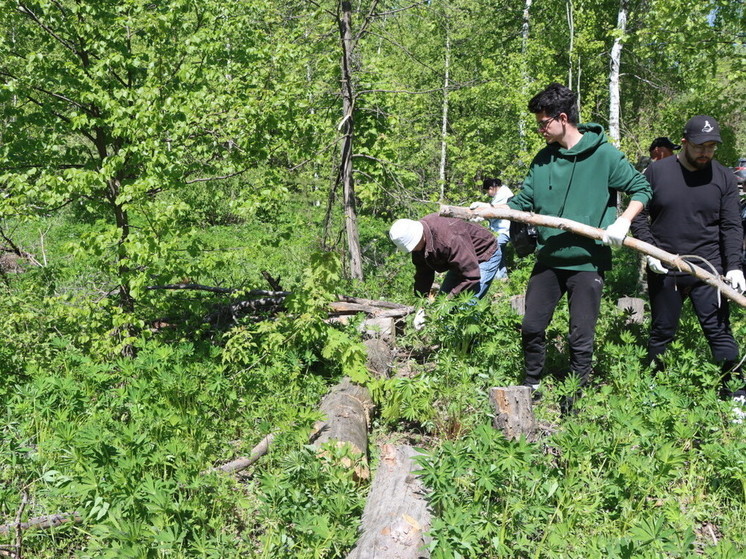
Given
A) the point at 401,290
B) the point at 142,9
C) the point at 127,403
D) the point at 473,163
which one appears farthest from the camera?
the point at 473,163

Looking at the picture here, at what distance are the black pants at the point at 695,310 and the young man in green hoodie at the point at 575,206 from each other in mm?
663

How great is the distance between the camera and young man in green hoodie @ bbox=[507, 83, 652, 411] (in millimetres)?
4203

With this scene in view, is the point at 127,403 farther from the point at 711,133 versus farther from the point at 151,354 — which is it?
the point at 711,133

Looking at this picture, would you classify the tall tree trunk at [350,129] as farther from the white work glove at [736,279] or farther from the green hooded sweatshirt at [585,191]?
the white work glove at [736,279]

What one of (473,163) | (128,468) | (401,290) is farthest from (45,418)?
(473,163)

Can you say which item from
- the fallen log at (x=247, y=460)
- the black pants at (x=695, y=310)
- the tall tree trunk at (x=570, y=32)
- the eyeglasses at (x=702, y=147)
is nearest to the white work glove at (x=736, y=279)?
the black pants at (x=695, y=310)

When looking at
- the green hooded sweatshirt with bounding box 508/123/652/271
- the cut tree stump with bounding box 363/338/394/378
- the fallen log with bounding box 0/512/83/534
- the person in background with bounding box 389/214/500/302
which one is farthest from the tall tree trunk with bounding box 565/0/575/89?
the fallen log with bounding box 0/512/83/534

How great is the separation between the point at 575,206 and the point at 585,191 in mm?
124

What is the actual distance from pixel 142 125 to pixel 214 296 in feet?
8.48

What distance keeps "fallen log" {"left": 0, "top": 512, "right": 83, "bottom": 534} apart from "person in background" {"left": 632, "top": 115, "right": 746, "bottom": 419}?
4.18 metres

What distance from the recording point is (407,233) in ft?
18.0

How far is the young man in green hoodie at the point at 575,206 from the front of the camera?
13.8ft

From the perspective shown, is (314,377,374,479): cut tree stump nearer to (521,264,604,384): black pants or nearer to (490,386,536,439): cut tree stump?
(490,386,536,439): cut tree stump

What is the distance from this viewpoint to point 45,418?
4.36m
